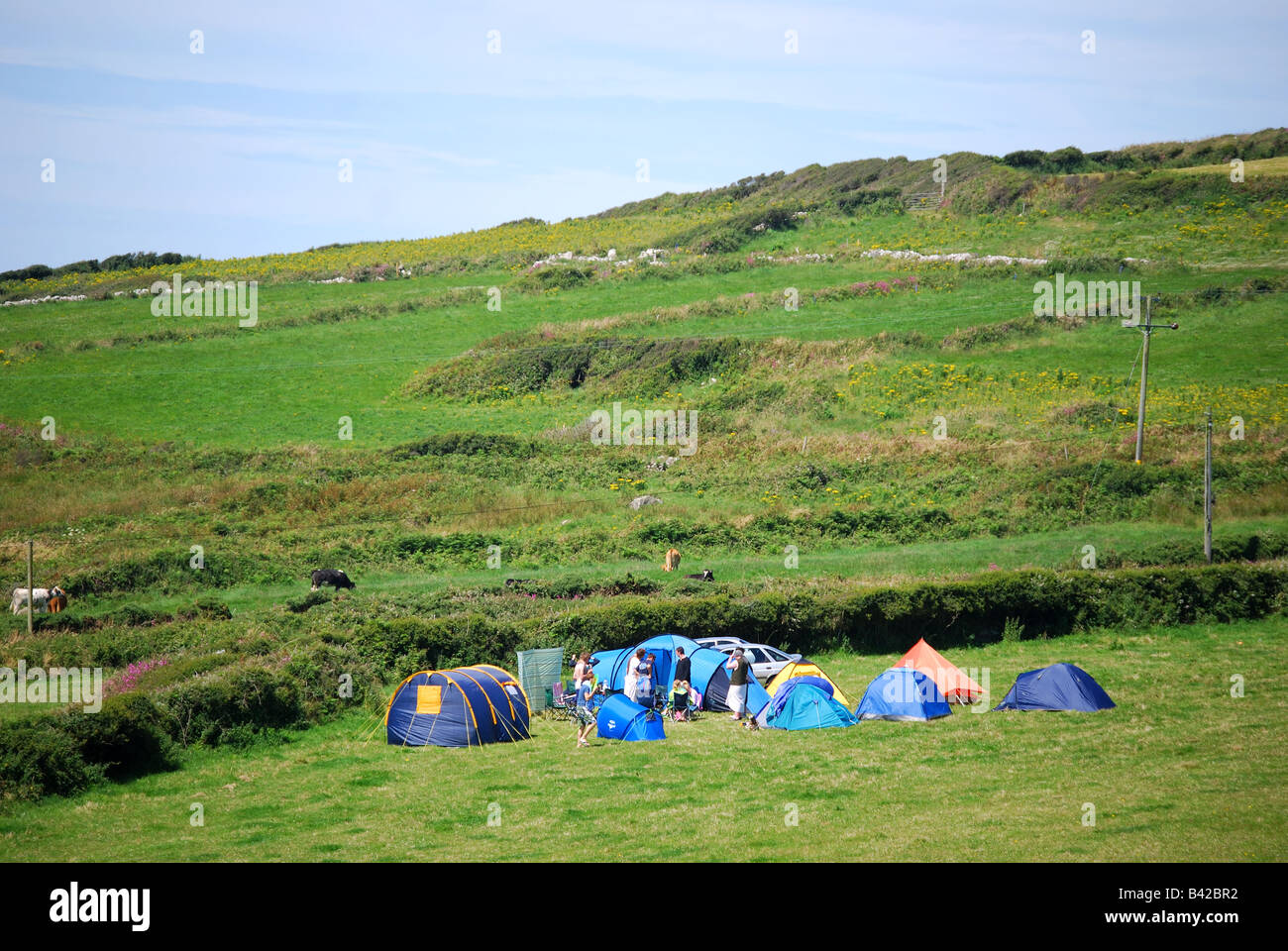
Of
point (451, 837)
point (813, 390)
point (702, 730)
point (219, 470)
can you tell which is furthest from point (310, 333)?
point (451, 837)

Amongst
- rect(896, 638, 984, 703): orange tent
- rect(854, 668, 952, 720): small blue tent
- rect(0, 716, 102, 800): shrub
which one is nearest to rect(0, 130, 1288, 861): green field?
rect(0, 716, 102, 800): shrub

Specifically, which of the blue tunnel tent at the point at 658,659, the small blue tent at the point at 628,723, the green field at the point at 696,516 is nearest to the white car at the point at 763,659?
the blue tunnel tent at the point at 658,659

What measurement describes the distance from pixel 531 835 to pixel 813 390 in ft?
144

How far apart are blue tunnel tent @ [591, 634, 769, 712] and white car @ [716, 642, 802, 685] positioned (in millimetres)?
1514

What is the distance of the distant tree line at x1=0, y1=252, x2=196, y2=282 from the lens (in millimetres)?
96812

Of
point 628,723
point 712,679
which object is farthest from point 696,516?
point 628,723

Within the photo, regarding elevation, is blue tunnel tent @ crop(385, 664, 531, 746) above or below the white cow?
below

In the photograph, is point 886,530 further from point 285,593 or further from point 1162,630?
point 285,593

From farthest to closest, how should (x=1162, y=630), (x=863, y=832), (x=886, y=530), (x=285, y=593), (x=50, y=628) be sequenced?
(x=886, y=530), (x=285, y=593), (x=1162, y=630), (x=50, y=628), (x=863, y=832)

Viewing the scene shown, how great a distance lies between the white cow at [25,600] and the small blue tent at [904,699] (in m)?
24.8

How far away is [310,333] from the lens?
247 feet

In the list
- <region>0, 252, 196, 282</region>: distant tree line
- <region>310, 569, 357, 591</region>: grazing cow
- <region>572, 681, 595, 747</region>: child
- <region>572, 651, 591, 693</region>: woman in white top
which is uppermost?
<region>0, 252, 196, 282</region>: distant tree line

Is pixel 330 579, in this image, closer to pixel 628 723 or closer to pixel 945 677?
pixel 628 723

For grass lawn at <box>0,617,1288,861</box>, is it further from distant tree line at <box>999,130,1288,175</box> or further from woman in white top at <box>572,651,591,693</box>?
distant tree line at <box>999,130,1288,175</box>
